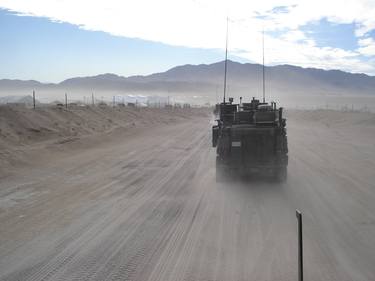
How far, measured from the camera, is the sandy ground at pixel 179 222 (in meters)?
7.46

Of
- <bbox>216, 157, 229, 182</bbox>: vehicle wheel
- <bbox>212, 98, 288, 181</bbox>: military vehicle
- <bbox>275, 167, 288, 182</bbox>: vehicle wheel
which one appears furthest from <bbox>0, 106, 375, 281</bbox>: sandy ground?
<bbox>212, 98, 288, 181</bbox>: military vehicle

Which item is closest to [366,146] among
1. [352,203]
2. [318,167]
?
[318,167]

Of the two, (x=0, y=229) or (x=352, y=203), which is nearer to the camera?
(x=0, y=229)

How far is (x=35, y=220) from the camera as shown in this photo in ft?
34.2

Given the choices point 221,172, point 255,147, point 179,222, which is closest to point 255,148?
point 255,147

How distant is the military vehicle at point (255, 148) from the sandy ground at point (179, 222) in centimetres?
47

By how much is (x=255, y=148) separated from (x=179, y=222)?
17.9 feet

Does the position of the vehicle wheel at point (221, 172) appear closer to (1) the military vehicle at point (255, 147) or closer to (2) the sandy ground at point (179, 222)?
(1) the military vehicle at point (255, 147)

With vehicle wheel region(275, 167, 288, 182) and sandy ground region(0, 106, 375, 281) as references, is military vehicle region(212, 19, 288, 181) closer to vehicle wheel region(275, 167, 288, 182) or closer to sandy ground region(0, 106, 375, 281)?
vehicle wheel region(275, 167, 288, 182)

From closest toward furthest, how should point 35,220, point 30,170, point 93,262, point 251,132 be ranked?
1. point 93,262
2. point 35,220
3. point 251,132
4. point 30,170

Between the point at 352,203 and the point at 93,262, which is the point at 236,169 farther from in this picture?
the point at 93,262

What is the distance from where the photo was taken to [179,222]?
10.2 meters

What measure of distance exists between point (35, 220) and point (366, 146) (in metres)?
20.9

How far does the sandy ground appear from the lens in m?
7.46
